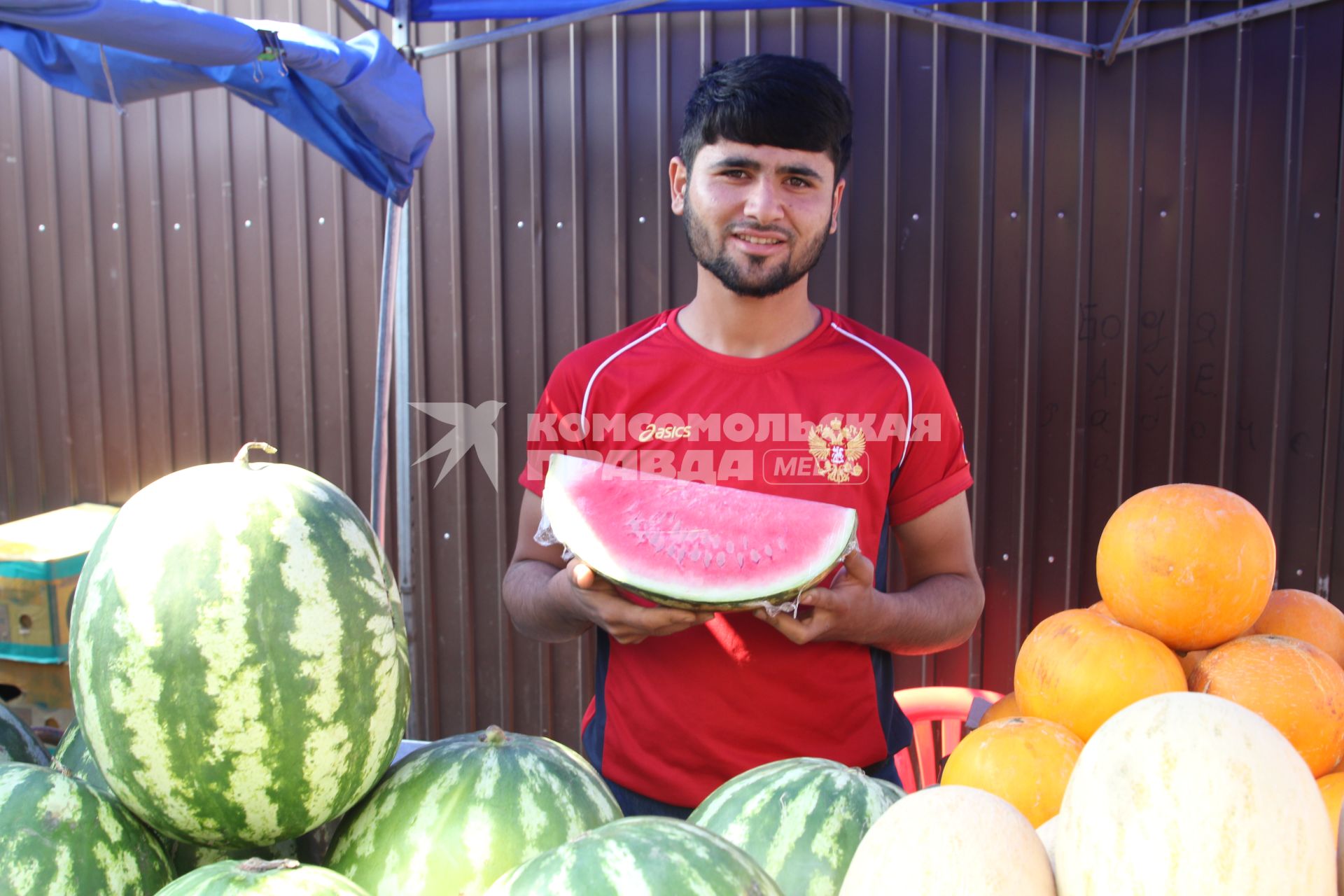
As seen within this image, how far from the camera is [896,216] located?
3.94 metres

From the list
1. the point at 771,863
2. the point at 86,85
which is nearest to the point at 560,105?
the point at 86,85

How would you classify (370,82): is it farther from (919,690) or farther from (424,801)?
(919,690)

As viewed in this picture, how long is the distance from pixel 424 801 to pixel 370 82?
2216 mm

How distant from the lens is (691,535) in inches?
73.2

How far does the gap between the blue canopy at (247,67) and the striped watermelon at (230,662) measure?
152 centimetres

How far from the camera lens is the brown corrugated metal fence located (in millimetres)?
3797

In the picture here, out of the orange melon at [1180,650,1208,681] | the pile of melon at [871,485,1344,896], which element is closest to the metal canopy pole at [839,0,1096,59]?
the pile of melon at [871,485,1344,896]

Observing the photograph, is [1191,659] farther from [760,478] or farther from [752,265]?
[752,265]

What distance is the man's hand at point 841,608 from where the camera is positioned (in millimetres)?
1694

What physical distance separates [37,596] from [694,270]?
2991 millimetres

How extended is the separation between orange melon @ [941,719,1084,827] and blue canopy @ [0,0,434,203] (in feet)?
7.75

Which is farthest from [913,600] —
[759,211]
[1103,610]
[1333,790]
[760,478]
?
[759,211]

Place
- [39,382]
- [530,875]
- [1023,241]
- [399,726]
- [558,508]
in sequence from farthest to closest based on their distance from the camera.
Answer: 1. [39,382]
2. [1023,241]
3. [558,508]
4. [399,726]
5. [530,875]

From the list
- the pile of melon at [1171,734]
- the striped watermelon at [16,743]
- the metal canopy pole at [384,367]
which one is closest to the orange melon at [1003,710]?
the pile of melon at [1171,734]
